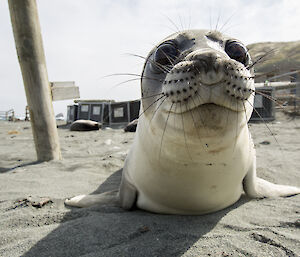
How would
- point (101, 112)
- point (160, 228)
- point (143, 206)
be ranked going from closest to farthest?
point (160, 228) → point (143, 206) → point (101, 112)

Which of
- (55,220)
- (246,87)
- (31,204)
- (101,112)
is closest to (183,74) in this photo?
(246,87)

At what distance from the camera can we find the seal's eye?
5.06 feet

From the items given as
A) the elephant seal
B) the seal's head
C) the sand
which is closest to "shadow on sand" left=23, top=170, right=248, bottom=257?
the sand

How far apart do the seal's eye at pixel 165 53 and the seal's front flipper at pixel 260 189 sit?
107 cm

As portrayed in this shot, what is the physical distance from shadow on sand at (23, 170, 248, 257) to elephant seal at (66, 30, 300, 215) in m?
0.12

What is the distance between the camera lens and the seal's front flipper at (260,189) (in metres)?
1.93

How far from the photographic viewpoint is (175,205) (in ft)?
5.47

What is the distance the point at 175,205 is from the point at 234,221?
15.0 inches

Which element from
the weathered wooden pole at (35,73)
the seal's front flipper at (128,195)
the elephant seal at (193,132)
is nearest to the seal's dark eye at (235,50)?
the elephant seal at (193,132)

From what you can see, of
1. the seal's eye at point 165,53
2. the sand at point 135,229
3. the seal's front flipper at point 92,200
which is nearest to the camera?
the sand at point 135,229

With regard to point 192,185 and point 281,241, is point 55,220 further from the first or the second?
point 281,241

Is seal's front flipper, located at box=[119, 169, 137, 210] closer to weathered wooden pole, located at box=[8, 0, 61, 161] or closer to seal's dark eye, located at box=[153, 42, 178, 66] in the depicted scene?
seal's dark eye, located at box=[153, 42, 178, 66]

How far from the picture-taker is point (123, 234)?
144 cm

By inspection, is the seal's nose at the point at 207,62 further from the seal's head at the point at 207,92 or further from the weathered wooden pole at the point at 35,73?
the weathered wooden pole at the point at 35,73
